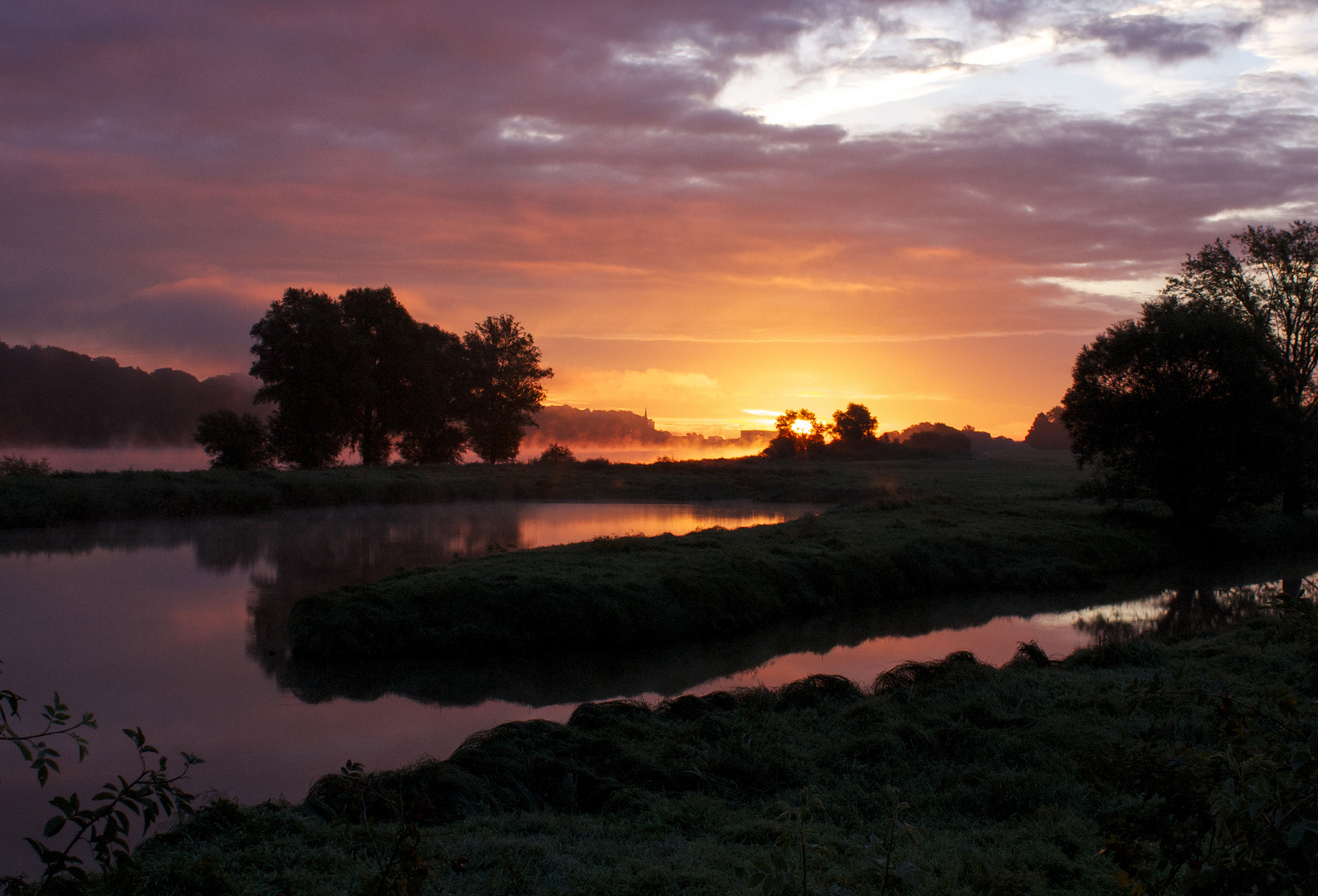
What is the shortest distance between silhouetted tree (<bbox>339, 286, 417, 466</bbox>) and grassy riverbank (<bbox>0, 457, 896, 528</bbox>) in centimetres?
Answer: 582

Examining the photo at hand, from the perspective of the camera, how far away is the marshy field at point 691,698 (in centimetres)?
388

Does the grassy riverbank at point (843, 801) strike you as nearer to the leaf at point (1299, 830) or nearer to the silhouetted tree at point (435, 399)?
the leaf at point (1299, 830)

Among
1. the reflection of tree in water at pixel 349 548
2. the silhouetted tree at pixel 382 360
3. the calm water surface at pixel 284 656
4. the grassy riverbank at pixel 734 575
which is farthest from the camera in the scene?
the silhouetted tree at pixel 382 360

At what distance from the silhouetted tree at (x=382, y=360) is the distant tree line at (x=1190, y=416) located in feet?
112

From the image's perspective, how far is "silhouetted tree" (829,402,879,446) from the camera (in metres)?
77.2

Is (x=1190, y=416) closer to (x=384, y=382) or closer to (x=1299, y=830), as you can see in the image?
(x=1299, y=830)

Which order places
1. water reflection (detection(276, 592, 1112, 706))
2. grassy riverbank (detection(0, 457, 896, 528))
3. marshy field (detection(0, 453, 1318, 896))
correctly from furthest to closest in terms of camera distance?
grassy riverbank (detection(0, 457, 896, 528)) < water reflection (detection(276, 592, 1112, 706)) < marshy field (detection(0, 453, 1318, 896))

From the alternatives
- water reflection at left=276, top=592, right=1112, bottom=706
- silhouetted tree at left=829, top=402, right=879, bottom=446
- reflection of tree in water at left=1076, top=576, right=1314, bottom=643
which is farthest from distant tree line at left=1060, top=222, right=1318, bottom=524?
silhouetted tree at left=829, top=402, right=879, bottom=446

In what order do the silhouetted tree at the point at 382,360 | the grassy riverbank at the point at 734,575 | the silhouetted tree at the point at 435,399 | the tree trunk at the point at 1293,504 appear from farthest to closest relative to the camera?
the silhouetted tree at the point at 435,399 → the silhouetted tree at the point at 382,360 → the tree trunk at the point at 1293,504 → the grassy riverbank at the point at 734,575

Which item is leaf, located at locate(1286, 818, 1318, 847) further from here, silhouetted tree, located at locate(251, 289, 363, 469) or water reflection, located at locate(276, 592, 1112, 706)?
silhouetted tree, located at locate(251, 289, 363, 469)

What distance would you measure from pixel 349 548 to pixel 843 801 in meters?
18.6

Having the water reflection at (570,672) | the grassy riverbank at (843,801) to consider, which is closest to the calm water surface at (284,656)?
the water reflection at (570,672)

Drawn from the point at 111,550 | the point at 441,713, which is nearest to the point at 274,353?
the point at 111,550

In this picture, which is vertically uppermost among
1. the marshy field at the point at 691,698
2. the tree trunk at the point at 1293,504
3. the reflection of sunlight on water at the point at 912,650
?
the tree trunk at the point at 1293,504
